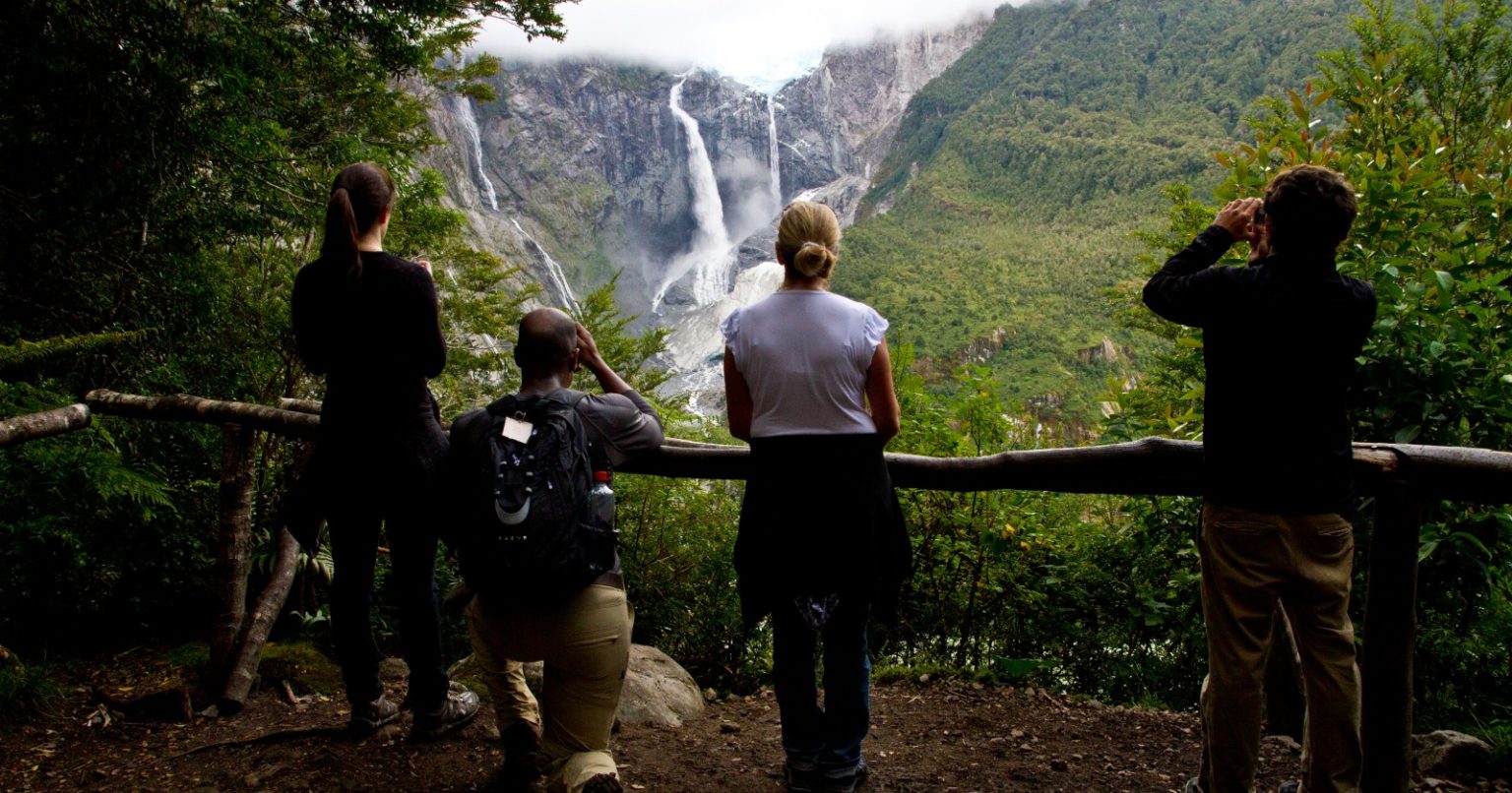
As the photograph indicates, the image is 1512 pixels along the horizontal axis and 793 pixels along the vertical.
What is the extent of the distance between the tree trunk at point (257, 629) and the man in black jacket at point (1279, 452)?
129 inches

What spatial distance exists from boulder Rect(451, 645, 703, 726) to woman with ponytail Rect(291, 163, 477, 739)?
30.7 inches

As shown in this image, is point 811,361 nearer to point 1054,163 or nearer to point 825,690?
point 825,690

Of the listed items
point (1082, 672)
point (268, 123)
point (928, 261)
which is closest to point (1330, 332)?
point (1082, 672)

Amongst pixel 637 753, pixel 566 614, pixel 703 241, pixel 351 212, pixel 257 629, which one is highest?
pixel 703 241

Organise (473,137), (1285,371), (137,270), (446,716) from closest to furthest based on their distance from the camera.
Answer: (1285,371), (446,716), (137,270), (473,137)

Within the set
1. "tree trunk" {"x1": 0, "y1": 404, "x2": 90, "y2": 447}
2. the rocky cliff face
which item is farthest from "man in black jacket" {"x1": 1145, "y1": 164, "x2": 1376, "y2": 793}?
the rocky cliff face

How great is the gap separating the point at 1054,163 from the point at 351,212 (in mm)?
87801

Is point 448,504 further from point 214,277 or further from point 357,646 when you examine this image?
point 214,277

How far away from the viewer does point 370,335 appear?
8.41 ft

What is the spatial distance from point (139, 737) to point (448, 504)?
1.65 metres

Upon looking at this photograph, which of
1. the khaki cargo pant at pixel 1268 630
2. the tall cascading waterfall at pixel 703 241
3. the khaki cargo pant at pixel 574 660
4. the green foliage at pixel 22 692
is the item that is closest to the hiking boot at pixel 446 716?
the khaki cargo pant at pixel 574 660

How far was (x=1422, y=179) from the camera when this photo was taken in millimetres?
3309

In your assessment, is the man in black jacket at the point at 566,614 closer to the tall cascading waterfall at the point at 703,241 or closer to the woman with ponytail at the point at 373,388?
the woman with ponytail at the point at 373,388

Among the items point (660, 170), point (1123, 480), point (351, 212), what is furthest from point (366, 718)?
point (660, 170)
